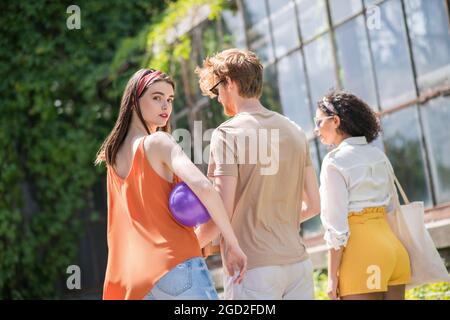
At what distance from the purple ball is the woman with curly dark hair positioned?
79 centimetres

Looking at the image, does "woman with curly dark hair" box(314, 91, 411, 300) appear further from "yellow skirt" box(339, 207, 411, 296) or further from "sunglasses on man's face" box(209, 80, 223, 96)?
"sunglasses on man's face" box(209, 80, 223, 96)

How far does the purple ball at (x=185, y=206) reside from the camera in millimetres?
2990

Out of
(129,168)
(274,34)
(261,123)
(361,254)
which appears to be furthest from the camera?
(274,34)

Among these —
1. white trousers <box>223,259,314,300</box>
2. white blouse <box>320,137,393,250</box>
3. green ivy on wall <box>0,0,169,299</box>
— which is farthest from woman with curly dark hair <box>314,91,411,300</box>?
green ivy on wall <box>0,0,169,299</box>

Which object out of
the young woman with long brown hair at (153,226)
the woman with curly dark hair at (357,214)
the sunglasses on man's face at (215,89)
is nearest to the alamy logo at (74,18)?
the woman with curly dark hair at (357,214)

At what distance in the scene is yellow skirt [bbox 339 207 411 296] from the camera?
361cm

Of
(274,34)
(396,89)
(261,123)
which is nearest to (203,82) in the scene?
(261,123)

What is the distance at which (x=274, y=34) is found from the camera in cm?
826

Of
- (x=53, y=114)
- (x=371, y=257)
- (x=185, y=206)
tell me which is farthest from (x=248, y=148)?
(x=53, y=114)

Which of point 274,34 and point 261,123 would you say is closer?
point 261,123

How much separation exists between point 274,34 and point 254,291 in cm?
532

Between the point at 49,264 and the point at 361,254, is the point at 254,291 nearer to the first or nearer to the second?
the point at 361,254
